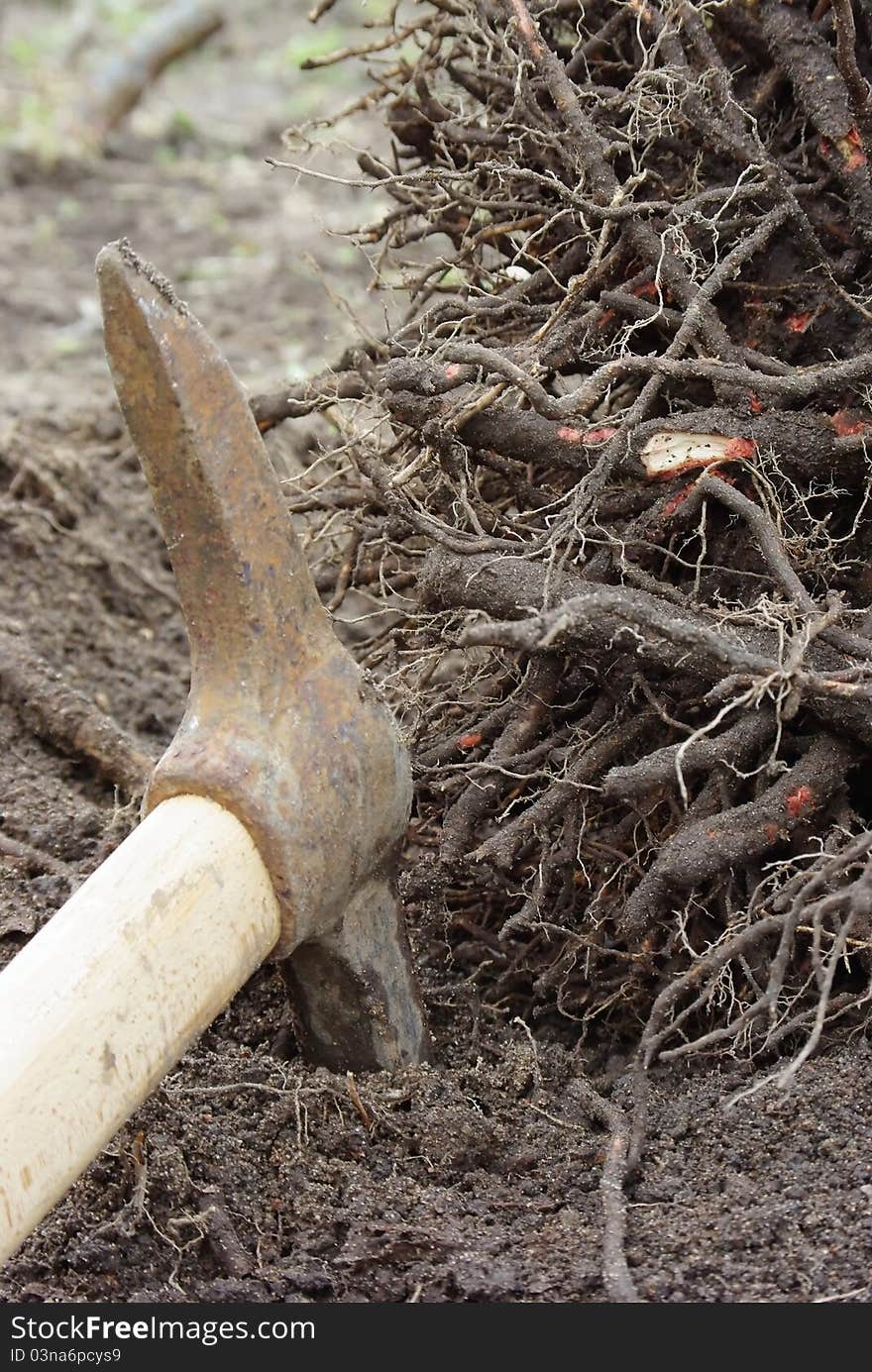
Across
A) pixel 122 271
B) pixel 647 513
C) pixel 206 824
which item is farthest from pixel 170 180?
pixel 206 824

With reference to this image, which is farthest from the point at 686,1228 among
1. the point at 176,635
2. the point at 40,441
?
the point at 40,441

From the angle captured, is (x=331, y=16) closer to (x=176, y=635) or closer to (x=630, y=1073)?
(x=176, y=635)

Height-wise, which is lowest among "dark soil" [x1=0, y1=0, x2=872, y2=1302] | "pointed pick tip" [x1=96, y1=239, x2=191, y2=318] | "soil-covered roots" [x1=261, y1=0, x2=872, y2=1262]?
"dark soil" [x1=0, y1=0, x2=872, y2=1302]

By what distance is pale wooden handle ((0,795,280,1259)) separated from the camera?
122cm

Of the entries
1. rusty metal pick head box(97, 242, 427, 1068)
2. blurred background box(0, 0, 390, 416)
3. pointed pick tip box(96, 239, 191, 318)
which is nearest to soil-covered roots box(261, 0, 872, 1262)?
rusty metal pick head box(97, 242, 427, 1068)

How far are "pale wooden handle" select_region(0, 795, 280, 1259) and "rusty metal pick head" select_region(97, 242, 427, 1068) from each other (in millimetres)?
45

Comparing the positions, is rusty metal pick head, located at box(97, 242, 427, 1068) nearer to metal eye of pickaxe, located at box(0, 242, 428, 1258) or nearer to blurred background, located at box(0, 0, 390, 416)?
metal eye of pickaxe, located at box(0, 242, 428, 1258)

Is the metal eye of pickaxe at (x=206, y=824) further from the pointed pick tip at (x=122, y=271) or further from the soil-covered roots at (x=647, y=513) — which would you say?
the soil-covered roots at (x=647, y=513)

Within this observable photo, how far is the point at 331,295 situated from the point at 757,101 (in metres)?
0.70

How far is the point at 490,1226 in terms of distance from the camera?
1.48 m

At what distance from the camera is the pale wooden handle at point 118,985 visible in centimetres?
122

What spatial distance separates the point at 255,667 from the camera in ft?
4.86

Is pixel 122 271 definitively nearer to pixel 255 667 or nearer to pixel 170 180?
pixel 255 667

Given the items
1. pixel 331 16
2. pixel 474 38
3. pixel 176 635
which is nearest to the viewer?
pixel 474 38
